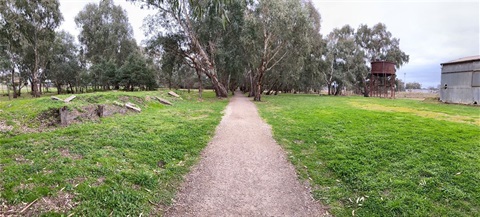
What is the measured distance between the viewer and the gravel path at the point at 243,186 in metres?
4.22

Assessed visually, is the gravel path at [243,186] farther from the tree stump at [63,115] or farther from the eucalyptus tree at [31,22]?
the eucalyptus tree at [31,22]

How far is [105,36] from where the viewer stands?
4356 centimetres

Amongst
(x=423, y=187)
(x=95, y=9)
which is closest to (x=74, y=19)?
(x=95, y=9)

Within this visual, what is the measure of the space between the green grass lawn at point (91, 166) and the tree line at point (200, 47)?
3771 mm

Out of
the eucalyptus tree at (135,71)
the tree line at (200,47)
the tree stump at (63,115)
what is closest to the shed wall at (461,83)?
the tree line at (200,47)

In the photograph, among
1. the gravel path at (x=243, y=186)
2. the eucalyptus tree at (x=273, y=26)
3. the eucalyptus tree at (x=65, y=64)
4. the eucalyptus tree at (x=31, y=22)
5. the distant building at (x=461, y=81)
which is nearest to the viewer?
the gravel path at (x=243, y=186)

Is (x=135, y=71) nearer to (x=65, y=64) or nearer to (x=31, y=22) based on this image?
(x=31, y=22)

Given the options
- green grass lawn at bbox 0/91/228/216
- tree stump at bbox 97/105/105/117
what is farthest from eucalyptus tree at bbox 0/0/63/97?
green grass lawn at bbox 0/91/228/216

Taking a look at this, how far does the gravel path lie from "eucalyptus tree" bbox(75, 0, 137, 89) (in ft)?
129

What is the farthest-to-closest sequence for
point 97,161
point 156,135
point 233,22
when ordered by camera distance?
point 233,22 < point 156,135 < point 97,161

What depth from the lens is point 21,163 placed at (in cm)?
479

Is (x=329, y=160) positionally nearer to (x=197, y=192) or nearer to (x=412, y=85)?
(x=197, y=192)

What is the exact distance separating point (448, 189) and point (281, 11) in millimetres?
20457

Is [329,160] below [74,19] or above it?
below
